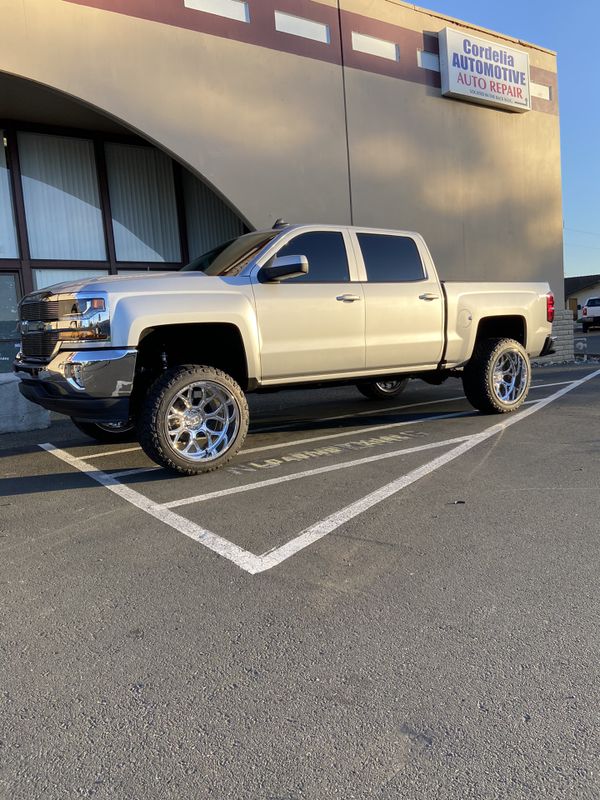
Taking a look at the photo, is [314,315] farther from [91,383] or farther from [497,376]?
[497,376]

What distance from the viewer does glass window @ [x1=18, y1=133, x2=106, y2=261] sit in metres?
11.1

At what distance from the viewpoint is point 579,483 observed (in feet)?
15.1

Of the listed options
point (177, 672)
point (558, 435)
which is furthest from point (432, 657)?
point (558, 435)

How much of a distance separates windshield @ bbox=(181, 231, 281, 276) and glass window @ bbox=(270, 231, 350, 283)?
0.23 m

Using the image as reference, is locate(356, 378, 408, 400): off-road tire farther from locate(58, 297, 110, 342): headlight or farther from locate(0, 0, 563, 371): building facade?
locate(58, 297, 110, 342): headlight

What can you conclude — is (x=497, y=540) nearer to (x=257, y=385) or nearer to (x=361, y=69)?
(x=257, y=385)

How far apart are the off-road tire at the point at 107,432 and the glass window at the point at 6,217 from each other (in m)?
5.76

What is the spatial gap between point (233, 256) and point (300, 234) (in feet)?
2.16

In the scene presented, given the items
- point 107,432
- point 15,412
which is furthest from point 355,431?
point 15,412

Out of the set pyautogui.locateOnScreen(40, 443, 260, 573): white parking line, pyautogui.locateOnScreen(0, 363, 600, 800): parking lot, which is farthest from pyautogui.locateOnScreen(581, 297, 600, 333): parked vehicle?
pyautogui.locateOnScreen(40, 443, 260, 573): white parking line

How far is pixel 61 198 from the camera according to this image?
37.6ft

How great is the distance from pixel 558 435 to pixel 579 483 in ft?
5.73

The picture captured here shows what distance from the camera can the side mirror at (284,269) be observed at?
5.18m

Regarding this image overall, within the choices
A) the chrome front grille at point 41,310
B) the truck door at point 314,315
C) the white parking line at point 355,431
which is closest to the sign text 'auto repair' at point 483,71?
the white parking line at point 355,431
